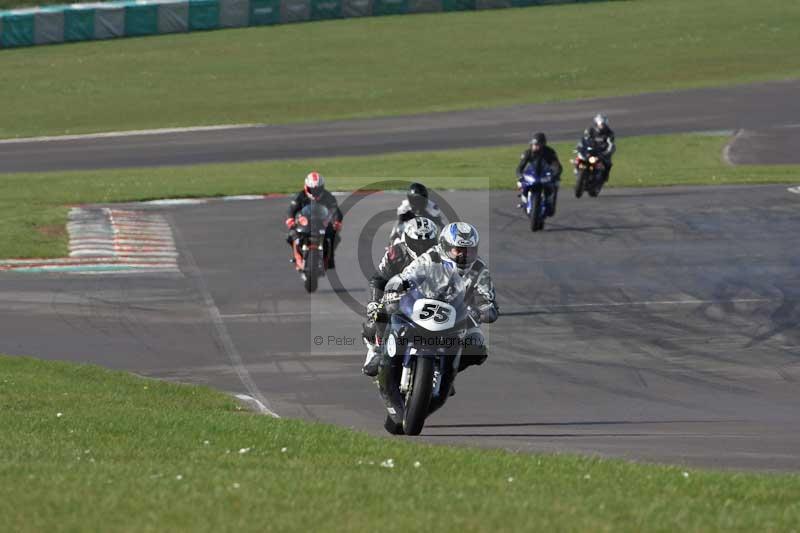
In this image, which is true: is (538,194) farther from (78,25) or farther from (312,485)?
(78,25)

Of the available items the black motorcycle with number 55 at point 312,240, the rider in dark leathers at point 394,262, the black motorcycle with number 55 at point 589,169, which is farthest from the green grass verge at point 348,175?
the rider in dark leathers at point 394,262

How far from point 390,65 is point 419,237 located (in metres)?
49.6

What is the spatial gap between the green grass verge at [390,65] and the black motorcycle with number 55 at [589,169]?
68.8ft

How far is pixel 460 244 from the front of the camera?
13430 millimetres

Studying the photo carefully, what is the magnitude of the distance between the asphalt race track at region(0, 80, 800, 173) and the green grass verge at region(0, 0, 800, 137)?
261 cm

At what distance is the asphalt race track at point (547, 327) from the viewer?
1548 centimetres

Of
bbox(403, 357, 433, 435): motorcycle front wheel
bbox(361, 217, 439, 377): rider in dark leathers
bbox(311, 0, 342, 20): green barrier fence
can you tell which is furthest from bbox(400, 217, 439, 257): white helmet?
bbox(311, 0, 342, 20): green barrier fence

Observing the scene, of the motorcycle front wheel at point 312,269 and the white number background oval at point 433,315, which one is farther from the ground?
the white number background oval at point 433,315

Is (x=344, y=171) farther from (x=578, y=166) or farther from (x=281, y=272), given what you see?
(x=281, y=272)

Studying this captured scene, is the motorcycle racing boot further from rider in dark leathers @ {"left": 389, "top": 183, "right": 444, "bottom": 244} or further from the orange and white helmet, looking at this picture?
the orange and white helmet

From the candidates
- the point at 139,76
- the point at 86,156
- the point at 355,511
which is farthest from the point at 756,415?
the point at 139,76

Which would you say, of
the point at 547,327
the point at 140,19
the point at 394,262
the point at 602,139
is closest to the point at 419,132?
the point at 602,139

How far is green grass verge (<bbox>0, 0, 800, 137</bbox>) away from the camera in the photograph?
56438mm

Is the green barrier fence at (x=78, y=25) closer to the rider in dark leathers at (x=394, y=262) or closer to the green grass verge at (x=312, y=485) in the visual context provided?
the rider in dark leathers at (x=394, y=262)
